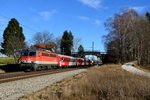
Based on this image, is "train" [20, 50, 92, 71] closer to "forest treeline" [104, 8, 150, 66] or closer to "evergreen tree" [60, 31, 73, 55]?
"forest treeline" [104, 8, 150, 66]

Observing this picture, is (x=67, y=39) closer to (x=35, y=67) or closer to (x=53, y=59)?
(x=53, y=59)

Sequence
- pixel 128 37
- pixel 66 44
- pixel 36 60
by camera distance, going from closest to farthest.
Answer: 1. pixel 36 60
2. pixel 128 37
3. pixel 66 44

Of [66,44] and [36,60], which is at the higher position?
[66,44]

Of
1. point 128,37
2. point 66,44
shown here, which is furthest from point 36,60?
point 66,44

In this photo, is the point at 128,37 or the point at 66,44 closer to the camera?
the point at 128,37

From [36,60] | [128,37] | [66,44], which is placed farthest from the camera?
[66,44]

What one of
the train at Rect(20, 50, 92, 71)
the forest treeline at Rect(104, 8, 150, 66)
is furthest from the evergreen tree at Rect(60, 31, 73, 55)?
the train at Rect(20, 50, 92, 71)

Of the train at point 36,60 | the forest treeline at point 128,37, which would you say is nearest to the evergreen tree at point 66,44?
the forest treeline at point 128,37

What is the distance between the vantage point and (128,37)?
96.4m

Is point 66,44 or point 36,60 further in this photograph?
point 66,44

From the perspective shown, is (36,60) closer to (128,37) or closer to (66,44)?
(128,37)

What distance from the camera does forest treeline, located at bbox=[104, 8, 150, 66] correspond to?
95625 mm

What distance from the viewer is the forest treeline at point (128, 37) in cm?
9562

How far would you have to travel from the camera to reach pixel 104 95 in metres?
14.6
